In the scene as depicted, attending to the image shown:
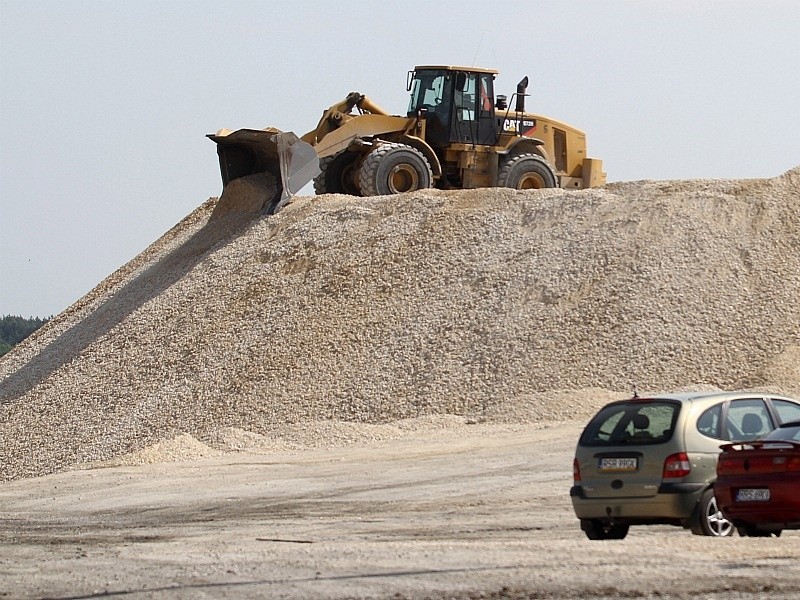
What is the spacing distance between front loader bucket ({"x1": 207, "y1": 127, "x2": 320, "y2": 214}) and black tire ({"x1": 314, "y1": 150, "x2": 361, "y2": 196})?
1.25 meters

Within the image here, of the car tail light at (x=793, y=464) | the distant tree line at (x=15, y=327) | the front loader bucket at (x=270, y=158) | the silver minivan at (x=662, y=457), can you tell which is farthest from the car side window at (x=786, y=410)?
the distant tree line at (x=15, y=327)

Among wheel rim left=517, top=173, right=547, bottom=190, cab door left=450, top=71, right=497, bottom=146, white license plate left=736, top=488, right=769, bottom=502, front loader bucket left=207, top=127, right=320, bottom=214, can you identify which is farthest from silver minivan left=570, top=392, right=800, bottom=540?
wheel rim left=517, top=173, right=547, bottom=190

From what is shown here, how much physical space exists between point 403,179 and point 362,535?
1885cm

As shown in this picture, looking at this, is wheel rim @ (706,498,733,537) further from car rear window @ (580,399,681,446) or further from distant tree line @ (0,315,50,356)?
distant tree line @ (0,315,50,356)

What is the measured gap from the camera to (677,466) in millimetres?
11688

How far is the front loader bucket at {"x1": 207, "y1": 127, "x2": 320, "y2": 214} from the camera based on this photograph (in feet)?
98.3

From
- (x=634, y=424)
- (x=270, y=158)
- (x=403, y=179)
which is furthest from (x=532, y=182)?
(x=634, y=424)

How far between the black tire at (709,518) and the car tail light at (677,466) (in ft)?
0.82

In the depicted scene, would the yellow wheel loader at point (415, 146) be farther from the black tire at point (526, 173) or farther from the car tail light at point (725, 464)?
the car tail light at point (725, 464)

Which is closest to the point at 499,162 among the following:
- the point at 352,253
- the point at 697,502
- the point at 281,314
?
the point at 352,253

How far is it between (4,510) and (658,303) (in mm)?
11965

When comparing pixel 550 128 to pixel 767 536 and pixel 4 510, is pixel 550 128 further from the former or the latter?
pixel 767 536

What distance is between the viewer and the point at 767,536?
11508mm

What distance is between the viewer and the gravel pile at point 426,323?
2284 cm
